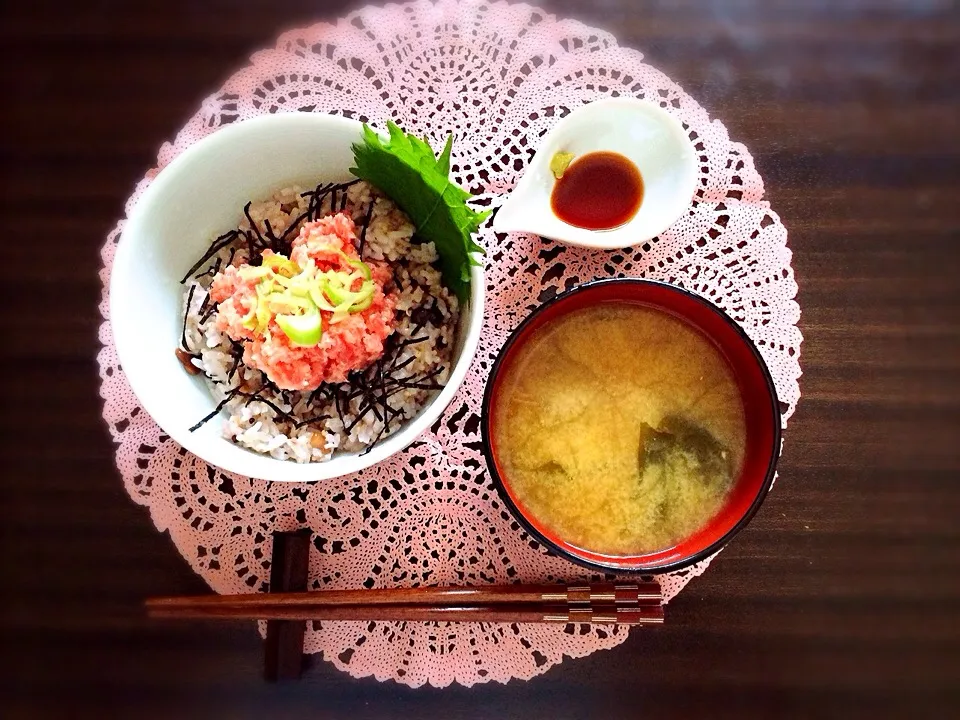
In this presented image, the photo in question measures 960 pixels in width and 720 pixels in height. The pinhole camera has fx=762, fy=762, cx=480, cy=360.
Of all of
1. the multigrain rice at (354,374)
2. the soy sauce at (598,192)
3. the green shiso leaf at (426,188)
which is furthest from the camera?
the soy sauce at (598,192)

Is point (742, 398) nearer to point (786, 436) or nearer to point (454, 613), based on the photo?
point (786, 436)

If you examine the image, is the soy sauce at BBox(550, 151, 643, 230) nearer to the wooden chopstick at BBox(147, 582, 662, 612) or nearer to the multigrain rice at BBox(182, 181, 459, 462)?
the multigrain rice at BBox(182, 181, 459, 462)

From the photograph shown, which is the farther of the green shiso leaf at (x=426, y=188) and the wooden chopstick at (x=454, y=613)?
the wooden chopstick at (x=454, y=613)

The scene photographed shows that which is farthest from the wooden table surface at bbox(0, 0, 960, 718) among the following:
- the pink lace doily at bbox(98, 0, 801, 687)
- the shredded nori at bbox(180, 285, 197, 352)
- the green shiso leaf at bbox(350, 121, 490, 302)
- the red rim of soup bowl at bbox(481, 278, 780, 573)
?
the green shiso leaf at bbox(350, 121, 490, 302)

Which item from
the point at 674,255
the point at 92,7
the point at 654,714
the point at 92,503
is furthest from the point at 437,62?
the point at 654,714

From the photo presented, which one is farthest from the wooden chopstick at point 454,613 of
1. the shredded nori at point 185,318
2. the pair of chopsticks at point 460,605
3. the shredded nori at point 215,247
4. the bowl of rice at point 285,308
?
the shredded nori at point 215,247

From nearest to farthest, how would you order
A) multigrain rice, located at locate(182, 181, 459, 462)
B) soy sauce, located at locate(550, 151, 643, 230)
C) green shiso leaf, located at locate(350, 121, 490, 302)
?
green shiso leaf, located at locate(350, 121, 490, 302) < multigrain rice, located at locate(182, 181, 459, 462) < soy sauce, located at locate(550, 151, 643, 230)

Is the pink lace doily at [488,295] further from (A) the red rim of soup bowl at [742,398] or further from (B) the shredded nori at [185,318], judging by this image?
(B) the shredded nori at [185,318]
